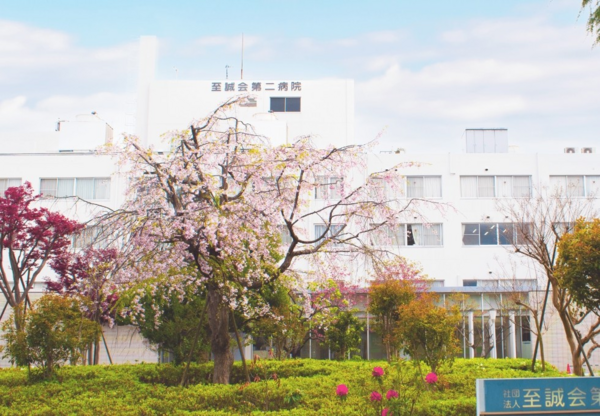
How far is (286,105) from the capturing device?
35219 mm

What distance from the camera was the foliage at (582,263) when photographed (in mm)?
10039

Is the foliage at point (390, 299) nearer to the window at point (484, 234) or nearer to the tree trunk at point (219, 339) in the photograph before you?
the tree trunk at point (219, 339)

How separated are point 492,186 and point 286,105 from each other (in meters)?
11.2

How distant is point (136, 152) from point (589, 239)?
7893 mm

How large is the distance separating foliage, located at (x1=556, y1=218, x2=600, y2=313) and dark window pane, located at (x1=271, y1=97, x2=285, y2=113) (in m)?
25.5

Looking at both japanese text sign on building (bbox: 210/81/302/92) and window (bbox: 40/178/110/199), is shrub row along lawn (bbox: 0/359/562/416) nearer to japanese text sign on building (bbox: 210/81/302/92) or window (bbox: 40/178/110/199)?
window (bbox: 40/178/110/199)

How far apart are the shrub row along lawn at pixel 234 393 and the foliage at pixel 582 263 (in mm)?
2357

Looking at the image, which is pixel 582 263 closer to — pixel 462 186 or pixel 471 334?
pixel 471 334

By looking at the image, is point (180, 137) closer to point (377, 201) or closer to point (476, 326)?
point (377, 201)

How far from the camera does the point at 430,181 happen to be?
3073 centimetres

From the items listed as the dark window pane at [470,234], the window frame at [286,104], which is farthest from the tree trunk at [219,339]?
the window frame at [286,104]

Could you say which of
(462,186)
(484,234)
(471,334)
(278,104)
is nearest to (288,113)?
(278,104)

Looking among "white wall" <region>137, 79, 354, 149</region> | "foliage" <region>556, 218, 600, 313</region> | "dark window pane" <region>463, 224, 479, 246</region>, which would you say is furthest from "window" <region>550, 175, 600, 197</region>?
"foliage" <region>556, 218, 600, 313</region>

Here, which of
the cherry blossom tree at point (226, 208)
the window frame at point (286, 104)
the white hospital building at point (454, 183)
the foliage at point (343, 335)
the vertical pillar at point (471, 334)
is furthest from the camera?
the window frame at point (286, 104)
